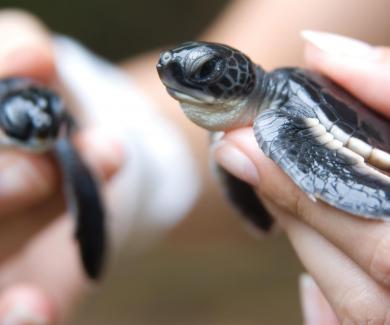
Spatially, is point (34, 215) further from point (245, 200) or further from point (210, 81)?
point (210, 81)

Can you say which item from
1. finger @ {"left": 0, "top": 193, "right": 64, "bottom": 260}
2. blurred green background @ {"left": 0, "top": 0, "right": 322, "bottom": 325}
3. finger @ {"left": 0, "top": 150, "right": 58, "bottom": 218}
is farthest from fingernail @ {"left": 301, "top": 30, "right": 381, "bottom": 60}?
blurred green background @ {"left": 0, "top": 0, "right": 322, "bottom": 325}

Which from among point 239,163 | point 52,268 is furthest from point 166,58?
point 52,268

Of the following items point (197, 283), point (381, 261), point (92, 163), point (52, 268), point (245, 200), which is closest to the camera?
point (381, 261)

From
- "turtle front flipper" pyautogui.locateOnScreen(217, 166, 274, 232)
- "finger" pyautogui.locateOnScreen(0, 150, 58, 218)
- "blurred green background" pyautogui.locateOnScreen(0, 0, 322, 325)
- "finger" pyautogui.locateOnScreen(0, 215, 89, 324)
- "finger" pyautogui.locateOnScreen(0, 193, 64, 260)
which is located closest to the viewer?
"turtle front flipper" pyautogui.locateOnScreen(217, 166, 274, 232)

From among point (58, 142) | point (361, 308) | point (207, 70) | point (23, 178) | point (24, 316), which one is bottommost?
point (24, 316)

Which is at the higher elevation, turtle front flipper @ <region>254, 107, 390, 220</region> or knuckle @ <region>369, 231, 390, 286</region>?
turtle front flipper @ <region>254, 107, 390, 220</region>

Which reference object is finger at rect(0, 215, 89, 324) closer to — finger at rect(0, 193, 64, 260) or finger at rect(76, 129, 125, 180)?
finger at rect(0, 193, 64, 260)

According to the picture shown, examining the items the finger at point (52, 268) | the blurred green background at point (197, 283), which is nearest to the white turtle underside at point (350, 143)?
the finger at point (52, 268)
